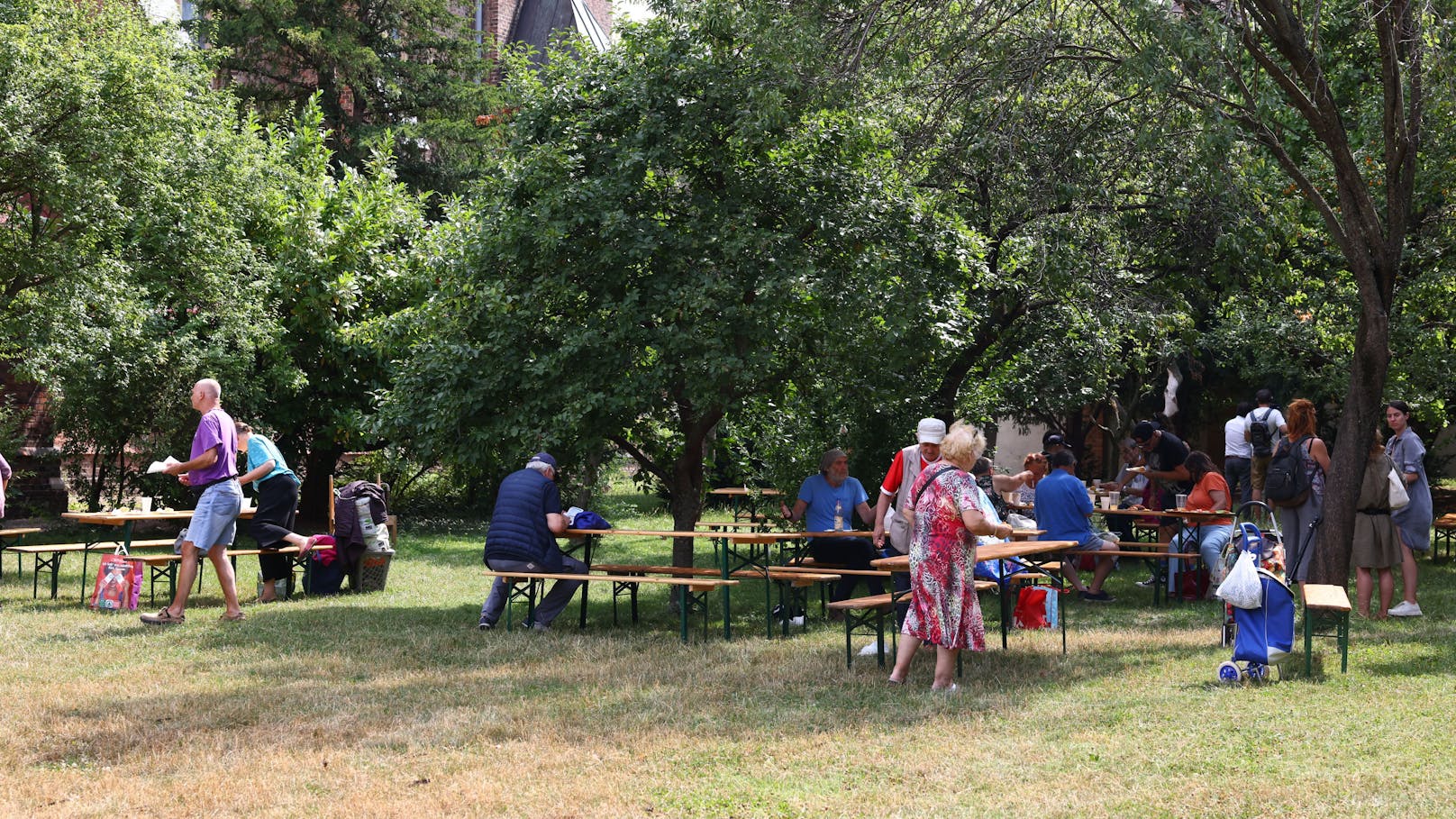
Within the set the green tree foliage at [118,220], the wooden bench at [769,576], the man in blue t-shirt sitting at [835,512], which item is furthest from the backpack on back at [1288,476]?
the green tree foliage at [118,220]

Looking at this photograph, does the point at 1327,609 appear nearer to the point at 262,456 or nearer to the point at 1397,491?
the point at 1397,491

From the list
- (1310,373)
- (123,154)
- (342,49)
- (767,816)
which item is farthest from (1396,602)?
(342,49)

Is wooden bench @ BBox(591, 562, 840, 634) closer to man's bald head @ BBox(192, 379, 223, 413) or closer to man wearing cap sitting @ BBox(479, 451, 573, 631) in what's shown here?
man wearing cap sitting @ BBox(479, 451, 573, 631)

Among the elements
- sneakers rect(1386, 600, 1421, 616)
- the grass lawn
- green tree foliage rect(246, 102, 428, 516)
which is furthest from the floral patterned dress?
green tree foliage rect(246, 102, 428, 516)

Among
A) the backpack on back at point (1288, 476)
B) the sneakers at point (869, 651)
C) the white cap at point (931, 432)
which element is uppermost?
the white cap at point (931, 432)

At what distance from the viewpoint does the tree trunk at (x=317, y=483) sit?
22.0 meters

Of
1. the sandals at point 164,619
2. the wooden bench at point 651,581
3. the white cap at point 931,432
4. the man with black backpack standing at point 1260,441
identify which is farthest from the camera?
the man with black backpack standing at point 1260,441

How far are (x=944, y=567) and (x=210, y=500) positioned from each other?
247 inches

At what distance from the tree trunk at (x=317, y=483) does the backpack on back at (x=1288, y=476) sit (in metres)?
15.5

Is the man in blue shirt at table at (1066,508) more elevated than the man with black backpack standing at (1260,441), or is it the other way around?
the man with black backpack standing at (1260,441)

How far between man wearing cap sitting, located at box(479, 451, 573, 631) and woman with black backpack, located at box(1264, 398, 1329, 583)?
19.2ft

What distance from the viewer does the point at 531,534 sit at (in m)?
10.4

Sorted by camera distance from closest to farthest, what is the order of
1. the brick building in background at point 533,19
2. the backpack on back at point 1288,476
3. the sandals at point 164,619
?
the sandals at point 164,619 → the backpack on back at point 1288,476 → the brick building in background at point 533,19

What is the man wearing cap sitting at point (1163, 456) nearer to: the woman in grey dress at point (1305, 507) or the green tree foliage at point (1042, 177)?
the green tree foliage at point (1042, 177)
